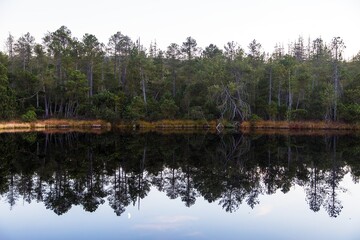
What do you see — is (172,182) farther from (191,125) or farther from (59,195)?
(191,125)

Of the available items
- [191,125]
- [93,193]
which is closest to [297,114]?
[191,125]

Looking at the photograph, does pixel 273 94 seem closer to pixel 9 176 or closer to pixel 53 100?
pixel 53 100

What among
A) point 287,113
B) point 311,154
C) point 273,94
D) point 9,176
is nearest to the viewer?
point 9,176

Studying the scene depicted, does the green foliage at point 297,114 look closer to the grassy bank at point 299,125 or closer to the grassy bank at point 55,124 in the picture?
the grassy bank at point 299,125

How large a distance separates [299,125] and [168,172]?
37089 millimetres

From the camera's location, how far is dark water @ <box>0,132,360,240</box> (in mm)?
12102

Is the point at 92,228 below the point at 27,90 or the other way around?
below

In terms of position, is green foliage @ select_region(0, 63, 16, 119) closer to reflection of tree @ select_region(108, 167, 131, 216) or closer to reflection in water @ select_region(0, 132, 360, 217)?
reflection in water @ select_region(0, 132, 360, 217)

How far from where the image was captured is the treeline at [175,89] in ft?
180

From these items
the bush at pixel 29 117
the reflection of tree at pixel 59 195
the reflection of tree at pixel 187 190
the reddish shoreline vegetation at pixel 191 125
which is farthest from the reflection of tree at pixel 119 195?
the bush at pixel 29 117

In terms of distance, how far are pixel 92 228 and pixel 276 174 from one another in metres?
12.0

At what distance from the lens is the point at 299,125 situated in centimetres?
5384

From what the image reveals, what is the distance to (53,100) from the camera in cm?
6069

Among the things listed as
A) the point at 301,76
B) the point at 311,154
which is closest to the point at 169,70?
the point at 301,76
